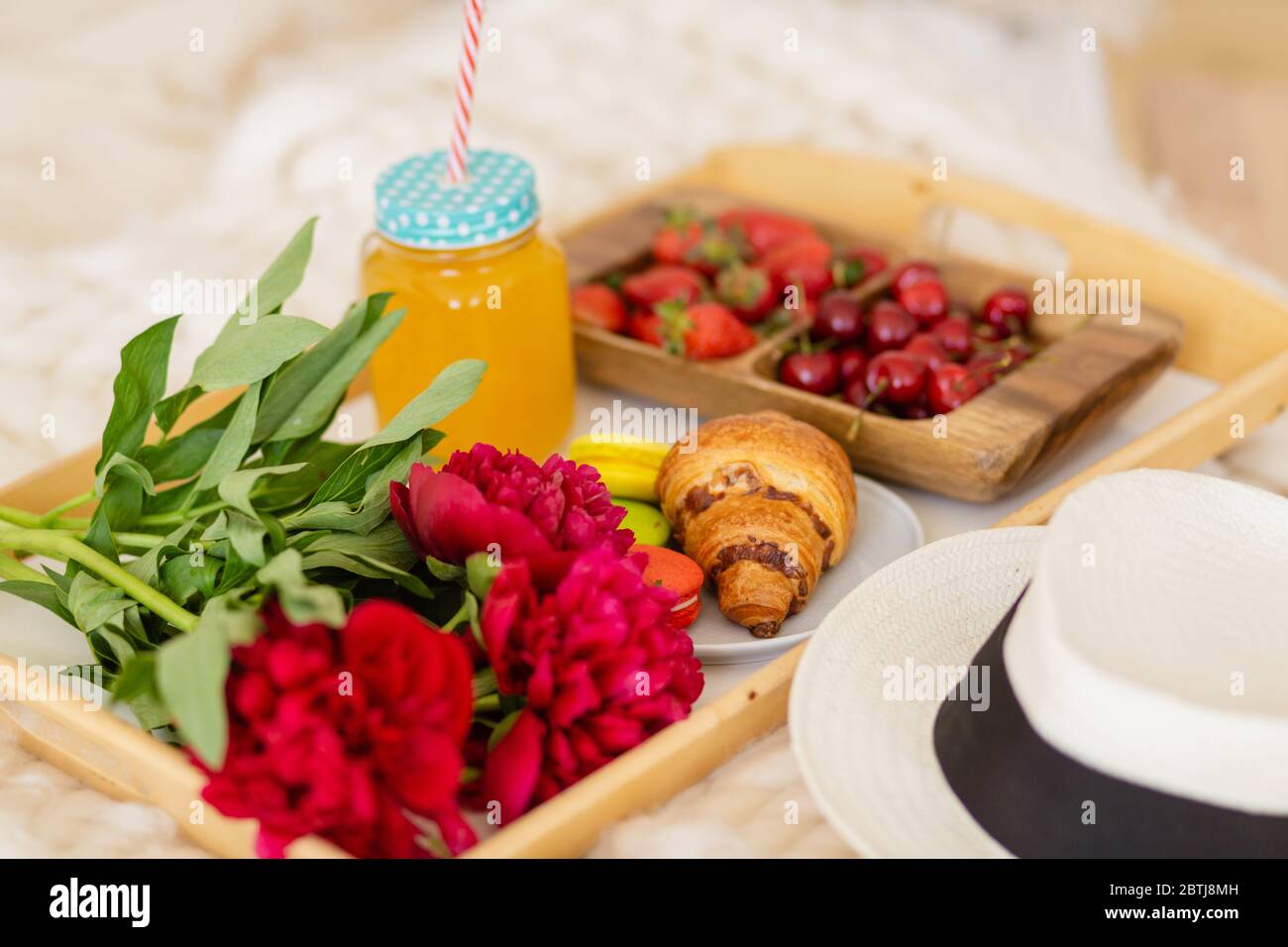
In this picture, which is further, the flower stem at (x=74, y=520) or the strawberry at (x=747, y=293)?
the strawberry at (x=747, y=293)

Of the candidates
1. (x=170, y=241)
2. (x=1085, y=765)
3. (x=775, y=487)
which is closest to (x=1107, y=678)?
(x=1085, y=765)

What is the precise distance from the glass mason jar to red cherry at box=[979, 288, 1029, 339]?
0.36 meters

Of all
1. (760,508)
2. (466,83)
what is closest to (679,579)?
(760,508)

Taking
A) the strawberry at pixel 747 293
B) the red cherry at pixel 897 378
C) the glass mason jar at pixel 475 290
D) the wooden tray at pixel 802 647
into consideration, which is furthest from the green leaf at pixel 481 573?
the strawberry at pixel 747 293

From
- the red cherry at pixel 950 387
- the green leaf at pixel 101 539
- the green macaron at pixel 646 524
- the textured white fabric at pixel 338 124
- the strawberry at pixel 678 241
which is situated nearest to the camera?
A: the green leaf at pixel 101 539

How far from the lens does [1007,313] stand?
3.61 feet

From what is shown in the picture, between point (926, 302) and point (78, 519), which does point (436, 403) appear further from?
point (926, 302)

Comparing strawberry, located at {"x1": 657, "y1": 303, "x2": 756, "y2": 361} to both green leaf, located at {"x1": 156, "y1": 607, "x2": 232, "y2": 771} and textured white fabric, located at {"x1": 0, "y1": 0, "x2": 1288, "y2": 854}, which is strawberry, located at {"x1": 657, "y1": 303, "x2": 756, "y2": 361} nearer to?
textured white fabric, located at {"x1": 0, "y1": 0, "x2": 1288, "y2": 854}

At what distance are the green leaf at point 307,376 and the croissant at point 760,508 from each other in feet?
0.71

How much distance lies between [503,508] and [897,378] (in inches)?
17.3

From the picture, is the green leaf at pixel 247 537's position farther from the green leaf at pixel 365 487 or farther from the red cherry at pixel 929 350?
the red cherry at pixel 929 350

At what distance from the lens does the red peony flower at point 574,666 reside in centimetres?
59
